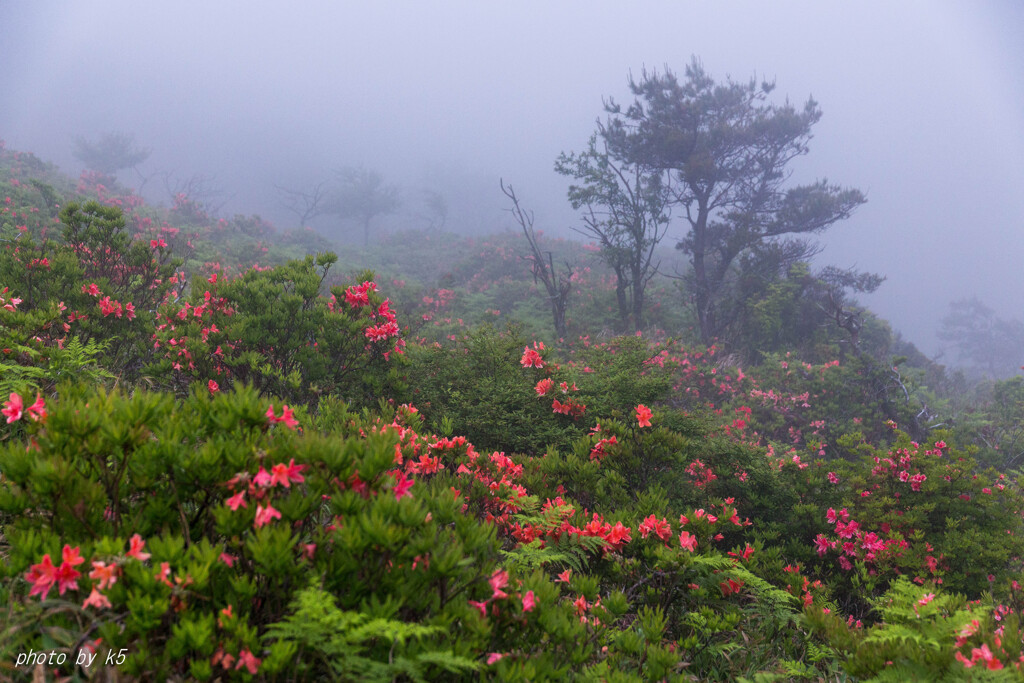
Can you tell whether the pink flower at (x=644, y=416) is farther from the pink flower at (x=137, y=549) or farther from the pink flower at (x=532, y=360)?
the pink flower at (x=137, y=549)

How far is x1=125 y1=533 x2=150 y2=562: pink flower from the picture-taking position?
4.37 ft

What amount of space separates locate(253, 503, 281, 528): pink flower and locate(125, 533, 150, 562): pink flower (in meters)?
0.29

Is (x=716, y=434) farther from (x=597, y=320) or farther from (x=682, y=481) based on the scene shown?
(x=597, y=320)

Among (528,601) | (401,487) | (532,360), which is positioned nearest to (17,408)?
(401,487)

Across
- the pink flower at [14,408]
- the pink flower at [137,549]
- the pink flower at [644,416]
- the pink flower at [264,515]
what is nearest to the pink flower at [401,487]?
the pink flower at [264,515]

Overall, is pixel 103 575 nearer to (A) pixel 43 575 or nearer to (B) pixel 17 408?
(A) pixel 43 575

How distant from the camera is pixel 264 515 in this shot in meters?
1.44

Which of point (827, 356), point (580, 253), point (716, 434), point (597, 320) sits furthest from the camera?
point (580, 253)

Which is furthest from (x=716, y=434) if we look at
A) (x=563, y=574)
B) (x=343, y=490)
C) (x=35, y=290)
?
(x=35, y=290)

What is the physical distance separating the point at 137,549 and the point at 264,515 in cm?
36

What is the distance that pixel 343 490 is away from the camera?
5.30ft

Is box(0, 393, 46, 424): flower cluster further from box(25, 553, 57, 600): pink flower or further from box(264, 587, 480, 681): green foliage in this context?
box(264, 587, 480, 681): green foliage

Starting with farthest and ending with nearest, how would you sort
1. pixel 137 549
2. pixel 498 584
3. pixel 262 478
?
pixel 498 584, pixel 262 478, pixel 137 549

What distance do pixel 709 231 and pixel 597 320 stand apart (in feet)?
18.6
